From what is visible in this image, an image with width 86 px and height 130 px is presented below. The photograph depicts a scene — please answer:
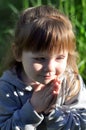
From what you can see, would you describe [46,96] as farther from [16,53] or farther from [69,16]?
[69,16]

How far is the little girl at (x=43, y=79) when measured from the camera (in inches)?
126

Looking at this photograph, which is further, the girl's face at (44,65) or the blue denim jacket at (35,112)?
the blue denim jacket at (35,112)

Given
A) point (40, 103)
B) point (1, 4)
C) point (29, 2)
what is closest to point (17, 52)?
point (40, 103)

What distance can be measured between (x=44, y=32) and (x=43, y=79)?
24 centimetres

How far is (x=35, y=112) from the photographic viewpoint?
10.6ft

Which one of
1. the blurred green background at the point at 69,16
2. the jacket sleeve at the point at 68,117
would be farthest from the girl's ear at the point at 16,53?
the blurred green background at the point at 69,16

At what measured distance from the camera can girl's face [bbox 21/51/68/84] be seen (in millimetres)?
3176

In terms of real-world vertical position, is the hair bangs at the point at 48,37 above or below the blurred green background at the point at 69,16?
above

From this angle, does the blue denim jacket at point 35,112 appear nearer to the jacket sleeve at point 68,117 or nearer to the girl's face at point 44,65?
the jacket sleeve at point 68,117

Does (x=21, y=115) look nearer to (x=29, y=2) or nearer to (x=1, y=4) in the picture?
(x=29, y=2)

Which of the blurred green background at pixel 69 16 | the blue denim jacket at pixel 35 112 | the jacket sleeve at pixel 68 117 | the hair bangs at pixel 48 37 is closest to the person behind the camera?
the hair bangs at pixel 48 37

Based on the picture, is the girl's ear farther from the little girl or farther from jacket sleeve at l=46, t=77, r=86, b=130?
jacket sleeve at l=46, t=77, r=86, b=130

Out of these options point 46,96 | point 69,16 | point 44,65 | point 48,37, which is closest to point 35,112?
point 46,96

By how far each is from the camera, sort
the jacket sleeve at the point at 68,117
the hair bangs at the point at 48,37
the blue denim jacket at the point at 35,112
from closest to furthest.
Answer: the hair bangs at the point at 48,37, the blue denim jacket at the point at 35,112, the jacket sleeve at the point at 68,117
